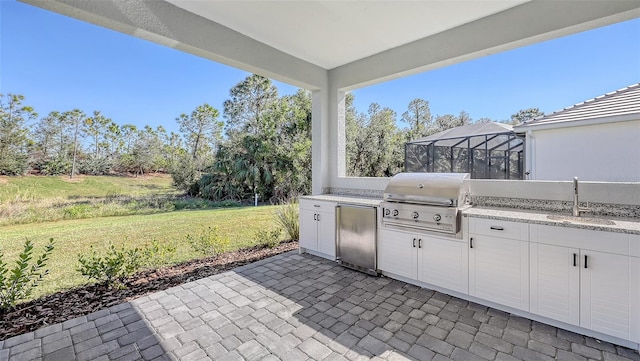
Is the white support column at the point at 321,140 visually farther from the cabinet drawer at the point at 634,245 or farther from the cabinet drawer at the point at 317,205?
the cabinet drawer at the point at 634,245

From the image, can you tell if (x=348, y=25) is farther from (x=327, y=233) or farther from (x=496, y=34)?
(x=327, y=233)

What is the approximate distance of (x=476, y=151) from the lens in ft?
13.7

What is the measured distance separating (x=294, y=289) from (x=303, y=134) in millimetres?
7917

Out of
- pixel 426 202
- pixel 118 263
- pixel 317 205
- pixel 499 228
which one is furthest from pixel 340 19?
pixel 118 263

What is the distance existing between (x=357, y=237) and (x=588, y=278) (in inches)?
81.0

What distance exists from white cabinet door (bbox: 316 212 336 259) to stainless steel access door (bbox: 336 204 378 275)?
0.08 meters

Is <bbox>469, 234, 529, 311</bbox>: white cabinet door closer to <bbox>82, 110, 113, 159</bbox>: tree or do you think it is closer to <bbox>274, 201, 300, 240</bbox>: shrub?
<bbox>274, 201, 300, 240</bbox>: shrub

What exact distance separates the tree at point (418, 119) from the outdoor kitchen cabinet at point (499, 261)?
380cm

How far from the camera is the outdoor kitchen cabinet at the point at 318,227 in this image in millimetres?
3629

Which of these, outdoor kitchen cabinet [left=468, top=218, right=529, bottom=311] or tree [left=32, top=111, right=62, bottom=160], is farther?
tree [left=32, top=111, right=62, bottom=160]

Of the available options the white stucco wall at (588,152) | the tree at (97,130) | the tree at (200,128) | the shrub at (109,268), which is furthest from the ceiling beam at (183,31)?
the tree at (200,128)

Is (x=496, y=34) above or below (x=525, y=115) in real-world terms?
above

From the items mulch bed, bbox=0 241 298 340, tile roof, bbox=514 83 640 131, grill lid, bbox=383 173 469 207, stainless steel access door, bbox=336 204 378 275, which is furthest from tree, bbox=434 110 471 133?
mulch bed, bbox=0 241 298 340

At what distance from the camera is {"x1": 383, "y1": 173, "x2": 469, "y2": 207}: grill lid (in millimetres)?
2638
